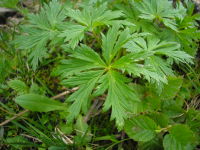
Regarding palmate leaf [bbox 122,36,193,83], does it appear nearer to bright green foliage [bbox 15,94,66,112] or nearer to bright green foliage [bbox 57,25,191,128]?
bright green foliage [bbox 57,25,191,128]

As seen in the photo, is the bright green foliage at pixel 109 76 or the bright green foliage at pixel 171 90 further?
the bright green foliage at pixel 171 90

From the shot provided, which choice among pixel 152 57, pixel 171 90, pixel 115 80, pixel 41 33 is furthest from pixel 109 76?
pixel 41 33

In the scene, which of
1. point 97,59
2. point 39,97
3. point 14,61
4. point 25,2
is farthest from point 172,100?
point 25,2

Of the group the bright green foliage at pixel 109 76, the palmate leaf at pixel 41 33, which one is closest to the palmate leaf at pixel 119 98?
the bright green foliage at pixel 109 76

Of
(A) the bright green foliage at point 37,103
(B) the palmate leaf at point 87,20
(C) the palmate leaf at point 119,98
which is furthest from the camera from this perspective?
(A) the bright green foliage at point 37,103

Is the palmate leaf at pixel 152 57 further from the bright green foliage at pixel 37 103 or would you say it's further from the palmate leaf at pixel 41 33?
the bright green foliage at pixel 37 103

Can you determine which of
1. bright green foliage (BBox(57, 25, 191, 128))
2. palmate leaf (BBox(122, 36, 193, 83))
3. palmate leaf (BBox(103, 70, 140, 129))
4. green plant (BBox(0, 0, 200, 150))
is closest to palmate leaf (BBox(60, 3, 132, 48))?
green plant (BBox(0, 0, 200, 150))

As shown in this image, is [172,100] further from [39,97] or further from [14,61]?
[14,61]
